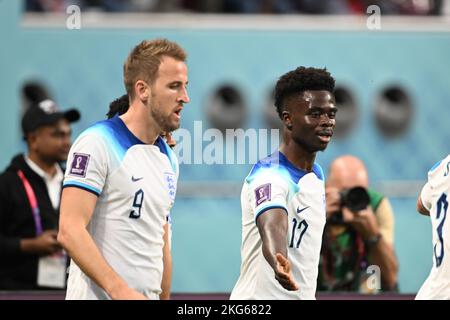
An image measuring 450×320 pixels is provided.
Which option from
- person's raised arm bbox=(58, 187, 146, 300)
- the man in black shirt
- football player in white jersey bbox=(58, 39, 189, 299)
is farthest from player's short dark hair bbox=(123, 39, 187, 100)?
the man in black shirt

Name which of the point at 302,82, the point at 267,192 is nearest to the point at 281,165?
the point at 267,192

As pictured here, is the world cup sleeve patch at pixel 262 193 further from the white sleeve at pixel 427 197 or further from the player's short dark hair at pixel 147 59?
the white sleeve at pixel 427 197

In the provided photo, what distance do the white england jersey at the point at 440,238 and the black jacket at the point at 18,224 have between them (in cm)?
312

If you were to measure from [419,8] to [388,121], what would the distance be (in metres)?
1.19

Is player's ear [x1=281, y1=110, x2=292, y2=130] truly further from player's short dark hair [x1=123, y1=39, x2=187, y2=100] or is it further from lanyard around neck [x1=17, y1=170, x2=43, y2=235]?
lanyard around neck [x1=17, y1=170, x2=43, y2=235]

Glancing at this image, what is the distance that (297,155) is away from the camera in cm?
668

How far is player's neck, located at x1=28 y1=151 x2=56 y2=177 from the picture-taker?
29.9 feet

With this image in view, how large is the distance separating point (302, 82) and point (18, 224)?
2921mm

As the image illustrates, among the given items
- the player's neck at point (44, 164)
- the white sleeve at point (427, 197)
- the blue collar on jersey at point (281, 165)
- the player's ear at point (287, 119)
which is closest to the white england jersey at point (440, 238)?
the white sleeve at point (427, 197)

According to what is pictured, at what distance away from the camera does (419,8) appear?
13.7m

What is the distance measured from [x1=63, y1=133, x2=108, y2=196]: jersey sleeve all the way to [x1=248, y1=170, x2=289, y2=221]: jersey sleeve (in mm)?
842

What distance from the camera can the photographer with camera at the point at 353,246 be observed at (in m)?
8.42

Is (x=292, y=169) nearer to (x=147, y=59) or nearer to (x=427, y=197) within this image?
(x=427, y=197)
